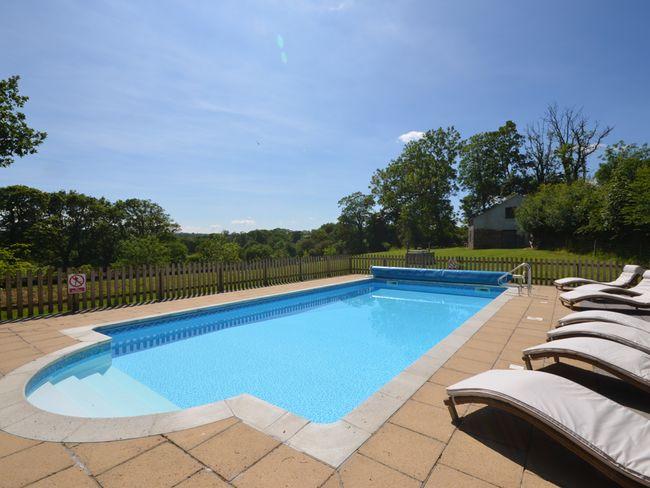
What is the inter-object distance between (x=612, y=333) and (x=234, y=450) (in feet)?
15.1

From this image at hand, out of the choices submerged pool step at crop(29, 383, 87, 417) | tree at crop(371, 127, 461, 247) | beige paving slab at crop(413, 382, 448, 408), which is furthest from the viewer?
tree at crop(371, 127, 461, 247)

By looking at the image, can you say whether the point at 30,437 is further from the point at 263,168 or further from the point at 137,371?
the point at 263,168

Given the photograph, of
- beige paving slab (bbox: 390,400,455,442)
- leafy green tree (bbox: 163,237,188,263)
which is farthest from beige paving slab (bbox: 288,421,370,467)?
leafy green tree (bbox: 163,237,188,263)

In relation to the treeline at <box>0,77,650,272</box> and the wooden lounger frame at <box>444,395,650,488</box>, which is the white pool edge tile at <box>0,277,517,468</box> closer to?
the wooden lounger frame at <box>444,395,650,488</box>

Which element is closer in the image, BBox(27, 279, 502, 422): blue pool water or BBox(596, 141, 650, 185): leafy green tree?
BBox(27, 279, 502, 422): blue pool water

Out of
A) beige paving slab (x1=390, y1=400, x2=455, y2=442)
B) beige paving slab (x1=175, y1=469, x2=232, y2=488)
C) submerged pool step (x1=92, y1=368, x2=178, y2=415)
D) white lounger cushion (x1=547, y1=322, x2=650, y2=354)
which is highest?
white lounger cushion (x1=547, y1=322, x2=650, y2=354)

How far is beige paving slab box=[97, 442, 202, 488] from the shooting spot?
2.10 m

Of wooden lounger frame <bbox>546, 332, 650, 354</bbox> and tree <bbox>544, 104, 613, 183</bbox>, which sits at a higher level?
tree <bbox>544, 104, 613, 183</bbox>

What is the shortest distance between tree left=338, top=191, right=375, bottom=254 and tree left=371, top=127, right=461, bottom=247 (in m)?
12.3

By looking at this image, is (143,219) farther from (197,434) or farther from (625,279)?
(625,279)

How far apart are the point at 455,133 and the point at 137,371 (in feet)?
133

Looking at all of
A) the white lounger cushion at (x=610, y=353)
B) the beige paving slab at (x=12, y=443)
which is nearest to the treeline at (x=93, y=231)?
the beige paving slab at (x=12, y=443)

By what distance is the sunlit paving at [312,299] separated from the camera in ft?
7.64

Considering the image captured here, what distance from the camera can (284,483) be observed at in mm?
2068
